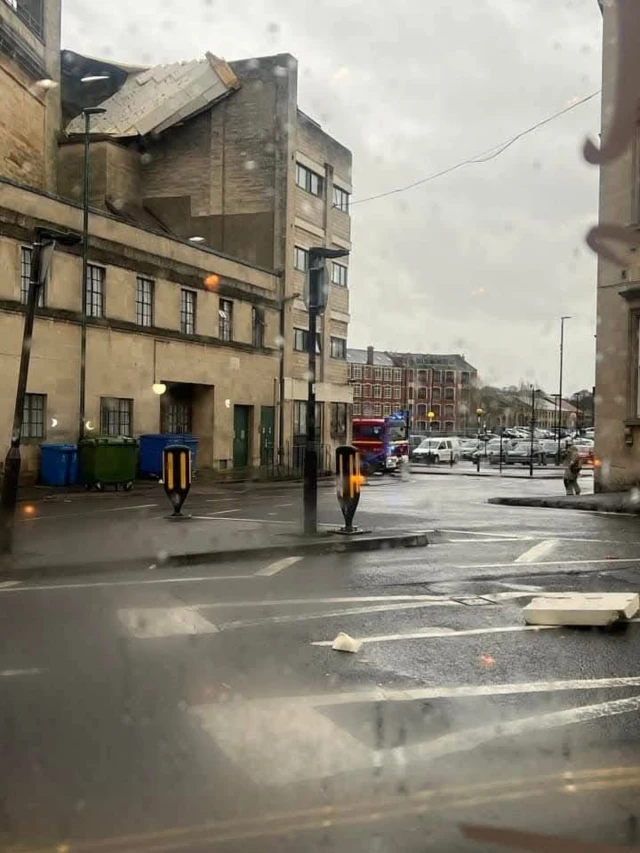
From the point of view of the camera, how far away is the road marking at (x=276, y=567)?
9.97m

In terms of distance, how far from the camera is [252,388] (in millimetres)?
34625

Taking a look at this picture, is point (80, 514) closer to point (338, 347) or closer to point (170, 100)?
point (170, 100)

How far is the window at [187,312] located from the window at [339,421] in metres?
13.2

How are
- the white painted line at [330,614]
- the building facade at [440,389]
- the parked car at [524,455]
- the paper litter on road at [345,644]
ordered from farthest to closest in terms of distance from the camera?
the building facade at [440,389] → the parked car at [524,455] → the white painted line at [330,614] → the paper litter on road at [345,644]

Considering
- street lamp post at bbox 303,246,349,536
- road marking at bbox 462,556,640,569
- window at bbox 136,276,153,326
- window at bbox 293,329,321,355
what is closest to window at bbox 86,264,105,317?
window at bbox 136,276,153,326

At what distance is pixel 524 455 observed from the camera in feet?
171

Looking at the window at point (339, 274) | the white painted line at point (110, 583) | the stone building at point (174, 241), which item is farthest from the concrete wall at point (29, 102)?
the white painted line at point (110, 583)

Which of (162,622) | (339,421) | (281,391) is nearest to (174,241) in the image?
(281,391)

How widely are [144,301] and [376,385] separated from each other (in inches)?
3334

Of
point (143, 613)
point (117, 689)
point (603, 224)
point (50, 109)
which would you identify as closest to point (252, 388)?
point (50, 109)

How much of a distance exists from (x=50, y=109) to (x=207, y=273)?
867 centimetres

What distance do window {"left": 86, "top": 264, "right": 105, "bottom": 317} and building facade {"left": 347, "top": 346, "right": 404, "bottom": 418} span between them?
82.1 m

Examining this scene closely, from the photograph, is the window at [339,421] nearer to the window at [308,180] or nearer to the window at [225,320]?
the window at [308,180]

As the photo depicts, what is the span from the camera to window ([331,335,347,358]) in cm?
4334
